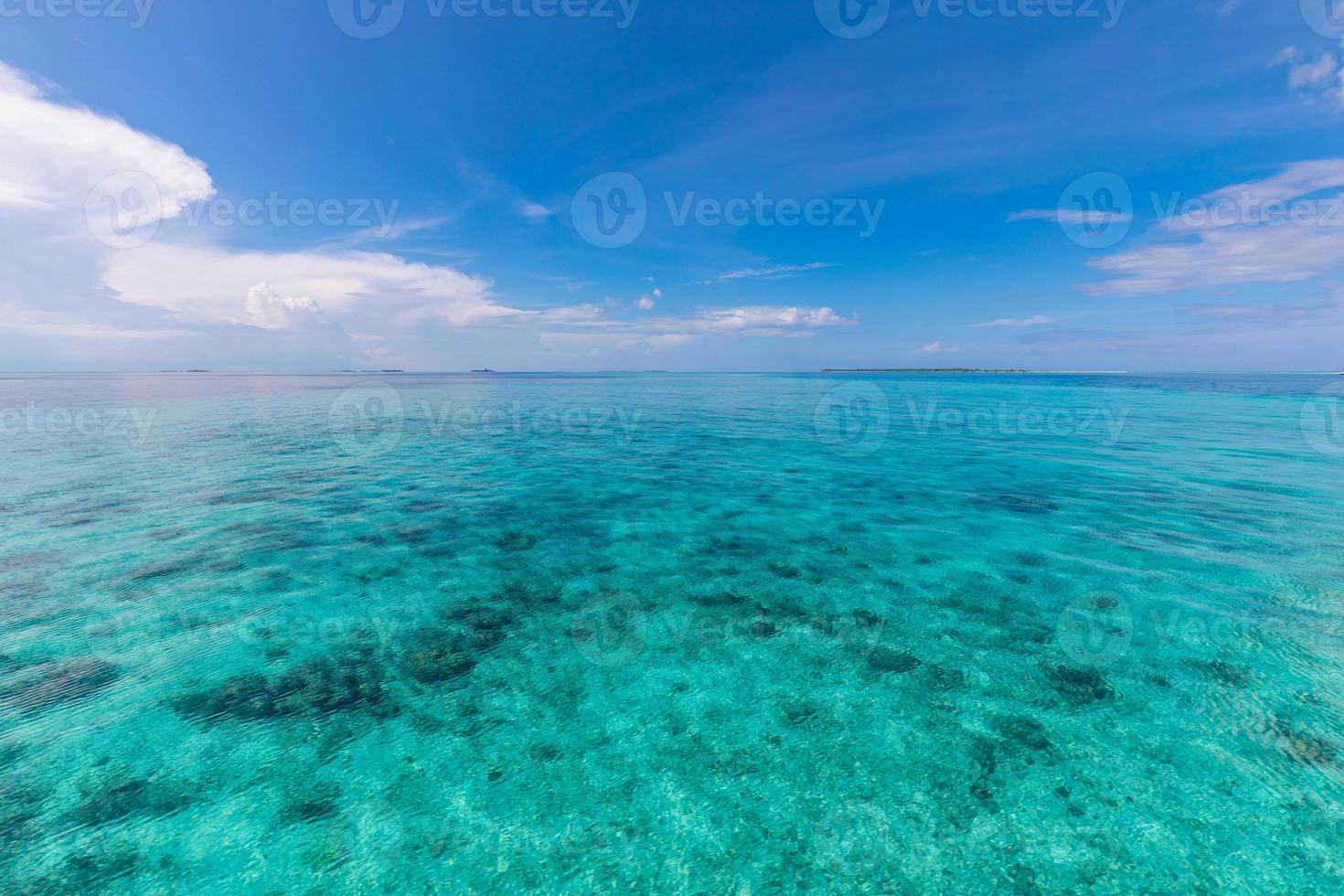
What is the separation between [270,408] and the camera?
46.0m

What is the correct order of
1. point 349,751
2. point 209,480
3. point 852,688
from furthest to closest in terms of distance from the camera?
point 209,480 → point 852,688 → point 349,751

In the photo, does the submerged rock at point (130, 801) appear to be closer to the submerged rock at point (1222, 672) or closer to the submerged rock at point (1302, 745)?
the submerged rock at point (1302, 745)

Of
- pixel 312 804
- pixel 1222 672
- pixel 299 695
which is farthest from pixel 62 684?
pixel 1222 672

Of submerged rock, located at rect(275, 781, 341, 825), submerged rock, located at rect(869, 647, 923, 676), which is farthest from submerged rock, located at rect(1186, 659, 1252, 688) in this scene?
submerged rock, located at rect(275, 781, 341, 825)

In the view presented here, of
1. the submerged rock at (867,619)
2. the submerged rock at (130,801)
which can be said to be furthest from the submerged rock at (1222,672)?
the submerged rock at (130,801)

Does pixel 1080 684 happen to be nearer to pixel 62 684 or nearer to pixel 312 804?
pixel 312 804

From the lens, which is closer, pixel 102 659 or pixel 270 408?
pixel 102 659

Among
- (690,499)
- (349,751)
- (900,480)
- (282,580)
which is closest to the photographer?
(349,751)

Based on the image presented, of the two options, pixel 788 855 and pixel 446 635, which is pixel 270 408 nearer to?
pixel 446 635

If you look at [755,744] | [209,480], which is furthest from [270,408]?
[755,744]

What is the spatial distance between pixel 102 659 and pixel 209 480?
13147 mm

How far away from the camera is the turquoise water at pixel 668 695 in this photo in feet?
14.6

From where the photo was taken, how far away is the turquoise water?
4461 mm

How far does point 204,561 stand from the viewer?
34.4 ft
